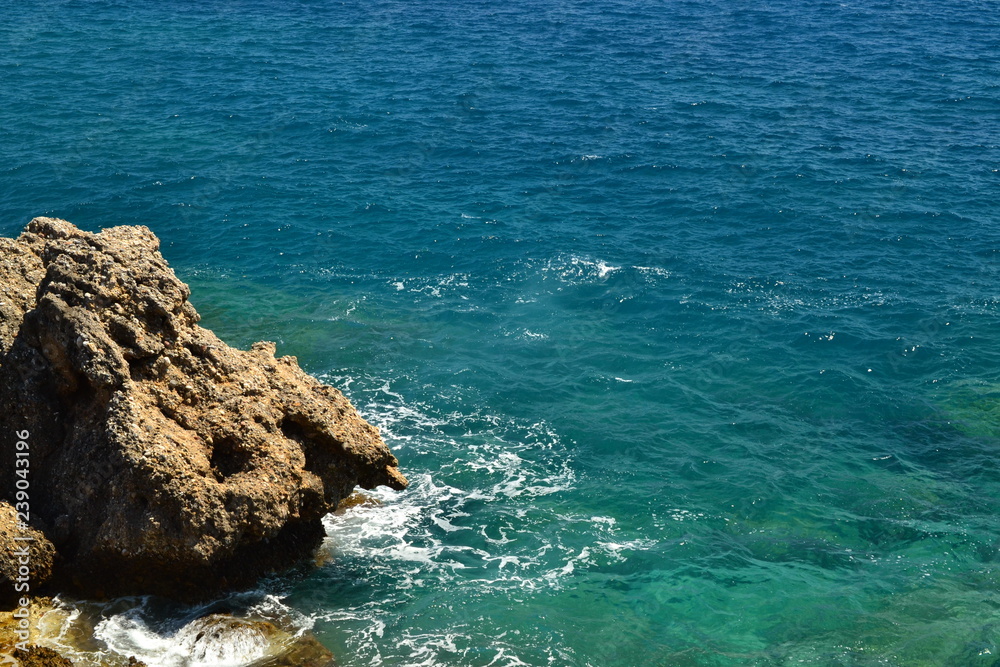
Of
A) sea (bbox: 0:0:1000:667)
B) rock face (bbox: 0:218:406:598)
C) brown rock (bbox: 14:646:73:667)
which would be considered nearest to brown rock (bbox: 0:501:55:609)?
rock face (bbox: 0:218:406:598)

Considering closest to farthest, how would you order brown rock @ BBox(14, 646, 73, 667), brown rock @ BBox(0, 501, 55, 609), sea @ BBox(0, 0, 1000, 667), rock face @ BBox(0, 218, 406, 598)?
1. brown rock @ BBox(14, 646, 73, 667)
2. brown rock @ BBox(0, 501, 55, 609)
3. rock face @ BBox(0, 218, 406, 598)
4. sea @ BBox(0, 0, 1000, 667)

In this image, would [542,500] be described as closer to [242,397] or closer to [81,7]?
[242,397]

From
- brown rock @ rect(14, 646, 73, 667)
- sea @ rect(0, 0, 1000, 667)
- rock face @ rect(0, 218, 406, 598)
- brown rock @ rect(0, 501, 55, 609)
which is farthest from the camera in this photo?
sea @ rect(0, 0, 1000, 667)

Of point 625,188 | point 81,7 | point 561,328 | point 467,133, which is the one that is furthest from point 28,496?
point 81,7

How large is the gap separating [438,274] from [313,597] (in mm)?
19309

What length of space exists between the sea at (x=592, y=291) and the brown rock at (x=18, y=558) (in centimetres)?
109

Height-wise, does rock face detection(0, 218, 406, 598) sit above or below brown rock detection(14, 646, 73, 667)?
above

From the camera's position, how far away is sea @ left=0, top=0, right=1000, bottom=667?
2334 centimetres

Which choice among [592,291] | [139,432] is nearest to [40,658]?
[139,432]

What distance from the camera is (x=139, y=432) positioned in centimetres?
2012

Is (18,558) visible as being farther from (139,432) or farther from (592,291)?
(592,291)

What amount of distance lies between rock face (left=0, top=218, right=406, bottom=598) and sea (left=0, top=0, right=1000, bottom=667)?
1318 mm

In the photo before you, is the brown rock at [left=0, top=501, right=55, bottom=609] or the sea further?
the sea

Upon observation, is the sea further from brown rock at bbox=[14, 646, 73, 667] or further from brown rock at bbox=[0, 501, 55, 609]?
brown rock at bbox=[0, 501, 55, 609]
